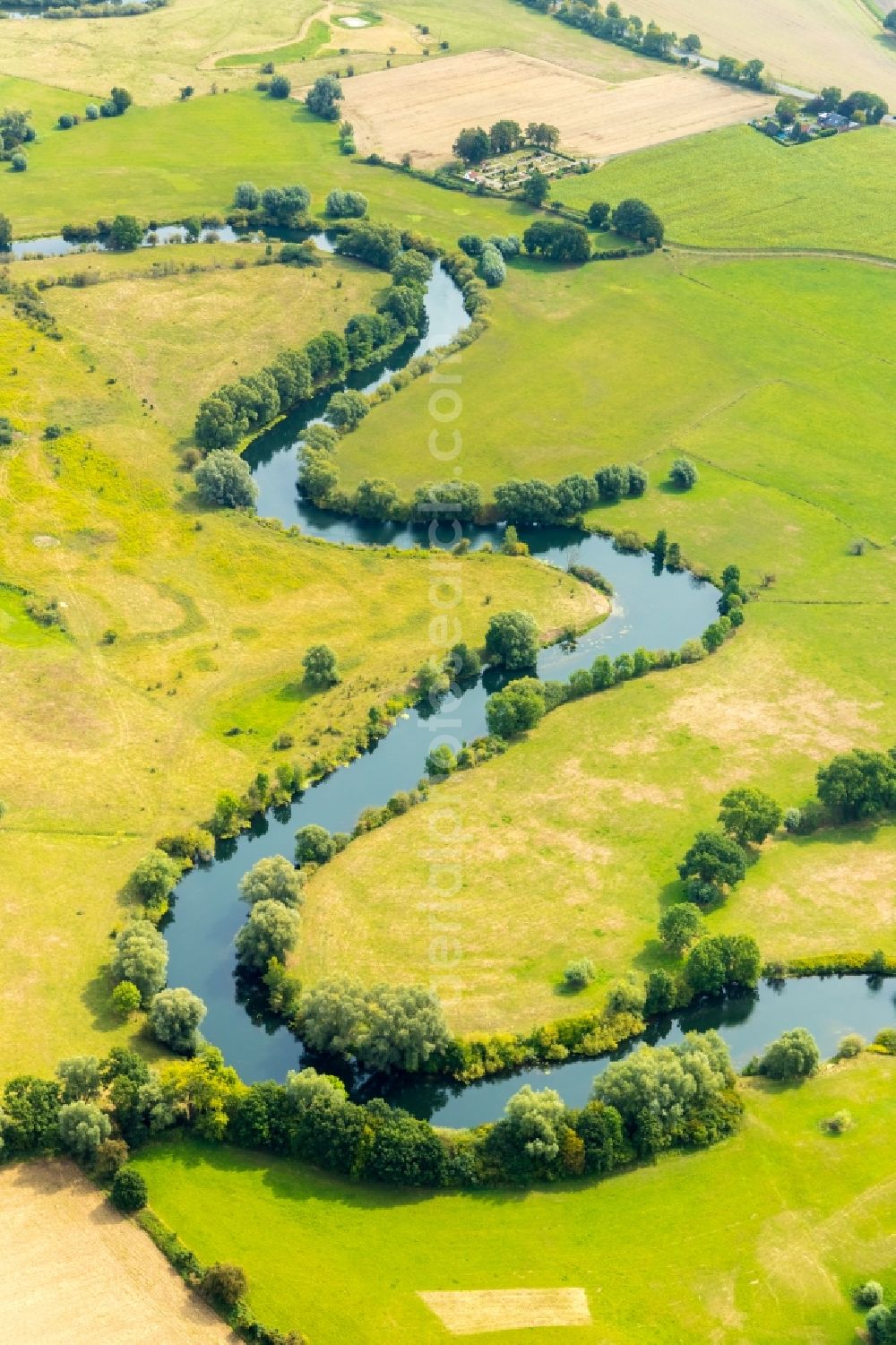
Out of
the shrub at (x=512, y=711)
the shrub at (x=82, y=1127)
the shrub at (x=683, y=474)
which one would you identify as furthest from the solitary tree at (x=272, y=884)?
the shrub at (x=683, y=474)

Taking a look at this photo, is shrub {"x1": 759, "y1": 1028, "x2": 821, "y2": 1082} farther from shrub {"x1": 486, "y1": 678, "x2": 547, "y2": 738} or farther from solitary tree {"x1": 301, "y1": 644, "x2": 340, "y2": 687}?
solitary tree {"x1": 301, "y1": 644, "x2": 340, "y2": 687}

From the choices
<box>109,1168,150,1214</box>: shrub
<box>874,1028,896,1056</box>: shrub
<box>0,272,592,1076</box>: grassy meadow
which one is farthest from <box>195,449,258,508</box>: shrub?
<box>874,1028,896,1056</box>: shrub

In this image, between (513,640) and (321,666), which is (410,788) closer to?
(321,666)

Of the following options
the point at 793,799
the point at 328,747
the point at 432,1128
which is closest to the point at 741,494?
the point at 793,799

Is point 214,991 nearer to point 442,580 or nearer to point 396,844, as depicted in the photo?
point 396,844

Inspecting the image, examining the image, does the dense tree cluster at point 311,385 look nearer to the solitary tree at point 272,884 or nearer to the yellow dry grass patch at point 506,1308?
the solitary tree at point 272,884

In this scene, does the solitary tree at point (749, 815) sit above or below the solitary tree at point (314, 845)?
above
